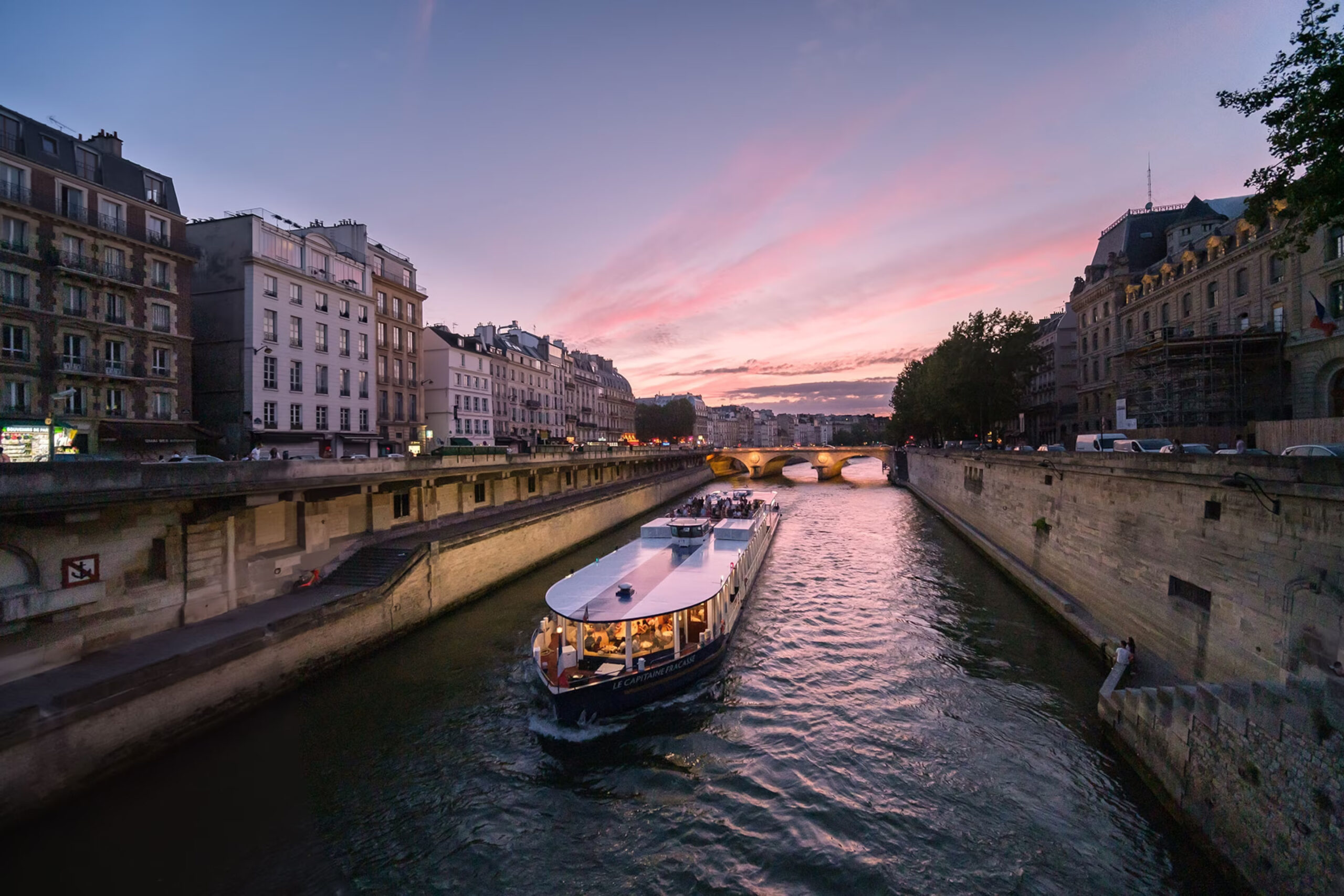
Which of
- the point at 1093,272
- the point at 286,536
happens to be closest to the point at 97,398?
the point at 286,536

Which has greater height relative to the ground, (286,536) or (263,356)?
(263,356)

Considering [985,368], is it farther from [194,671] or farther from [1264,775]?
[194,671]

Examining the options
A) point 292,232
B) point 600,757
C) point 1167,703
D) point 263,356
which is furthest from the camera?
point 292,232

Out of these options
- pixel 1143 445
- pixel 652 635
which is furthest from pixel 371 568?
pixel 1143 445

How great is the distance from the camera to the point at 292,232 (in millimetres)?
36875

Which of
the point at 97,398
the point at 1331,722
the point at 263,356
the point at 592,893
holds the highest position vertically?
the point at 263,356

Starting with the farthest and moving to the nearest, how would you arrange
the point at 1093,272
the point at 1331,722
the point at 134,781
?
the point at 1093,272 → the point at 134,781 → the point at 1331,722

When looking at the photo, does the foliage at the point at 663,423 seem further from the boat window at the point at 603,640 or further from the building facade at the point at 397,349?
the boat window at the point at 603,640

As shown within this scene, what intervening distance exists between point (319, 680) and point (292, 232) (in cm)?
3101

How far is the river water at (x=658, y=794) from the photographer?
33.0ft

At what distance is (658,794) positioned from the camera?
12453 millimetres

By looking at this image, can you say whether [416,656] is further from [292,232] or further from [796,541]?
[292,232]

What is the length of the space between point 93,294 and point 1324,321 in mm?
55345

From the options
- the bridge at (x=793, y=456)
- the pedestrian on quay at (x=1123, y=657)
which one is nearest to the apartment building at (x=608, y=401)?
the bridge at (x=793, y=456)
